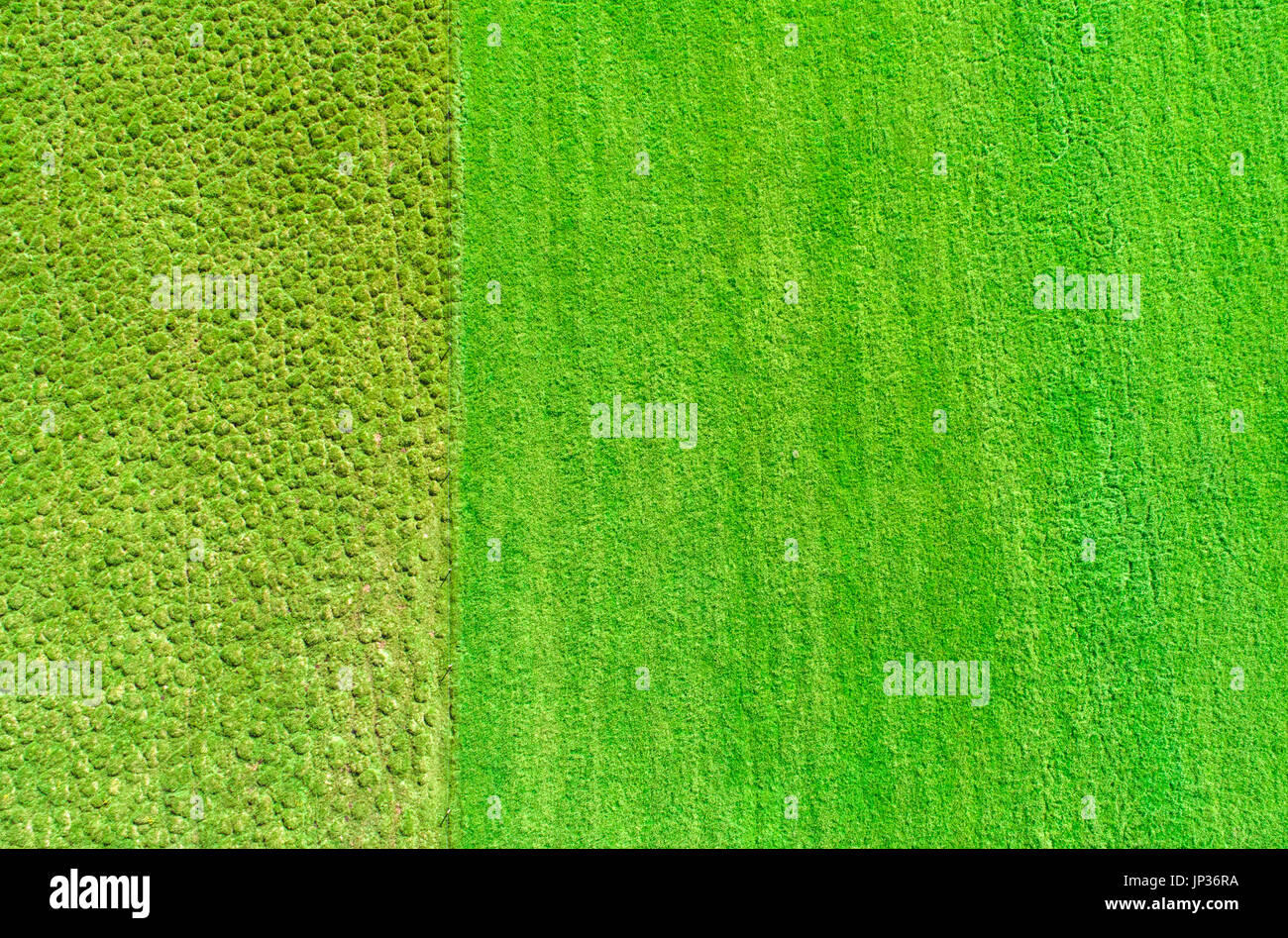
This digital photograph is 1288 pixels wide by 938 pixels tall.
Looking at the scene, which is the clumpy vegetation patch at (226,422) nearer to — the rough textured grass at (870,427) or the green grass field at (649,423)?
the green grass field at (649,423)

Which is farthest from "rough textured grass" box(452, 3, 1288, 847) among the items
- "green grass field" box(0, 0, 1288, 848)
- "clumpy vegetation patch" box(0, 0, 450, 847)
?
"clumpy vegetation patch" box(0, 0, 450, 847)

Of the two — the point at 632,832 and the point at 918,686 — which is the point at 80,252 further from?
the point at 918,686

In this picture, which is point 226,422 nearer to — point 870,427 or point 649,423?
point 649,423

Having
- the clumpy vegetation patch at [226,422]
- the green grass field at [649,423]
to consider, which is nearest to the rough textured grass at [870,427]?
the green grass field at [649,423]

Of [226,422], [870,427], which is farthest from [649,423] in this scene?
[226,422]
